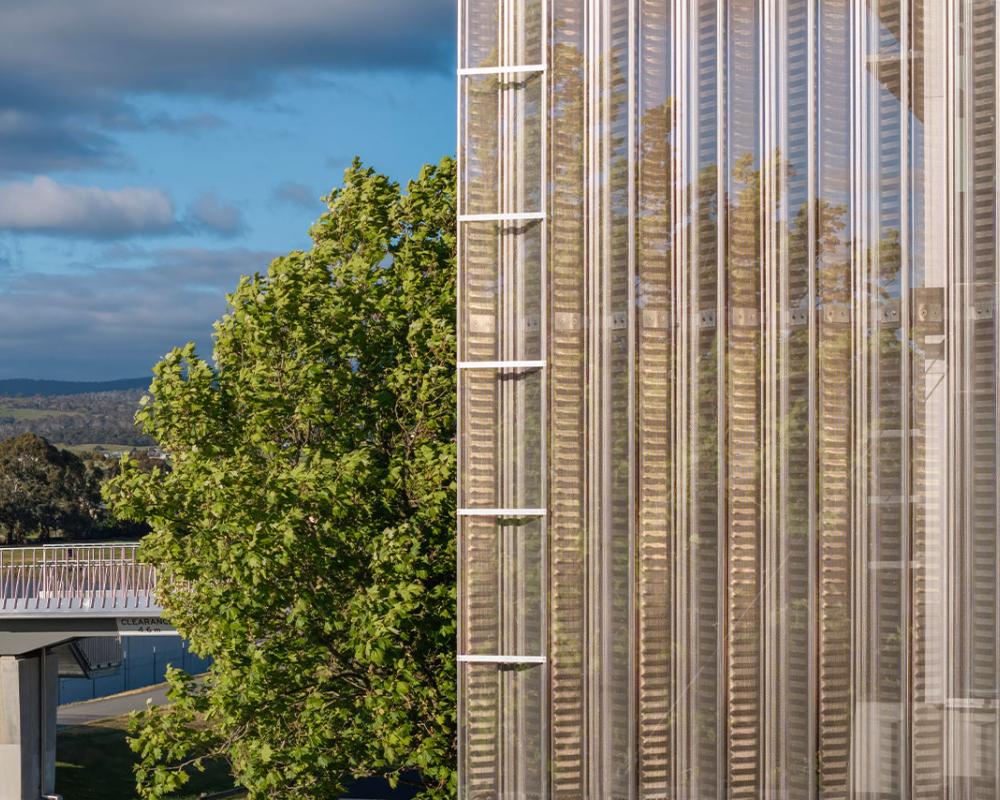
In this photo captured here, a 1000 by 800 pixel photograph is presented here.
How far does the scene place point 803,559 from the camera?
9359mm

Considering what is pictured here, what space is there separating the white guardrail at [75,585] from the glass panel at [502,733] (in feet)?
66.0

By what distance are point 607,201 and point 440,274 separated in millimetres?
6492

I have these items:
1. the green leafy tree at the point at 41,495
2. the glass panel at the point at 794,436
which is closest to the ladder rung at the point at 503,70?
the glass panel at the point at 794,436

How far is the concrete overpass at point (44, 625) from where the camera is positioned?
1132 inches

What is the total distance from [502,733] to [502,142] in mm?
4458

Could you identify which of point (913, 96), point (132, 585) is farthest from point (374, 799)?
point (913, 96)

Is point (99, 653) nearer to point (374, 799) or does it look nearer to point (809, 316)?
point (374, 799)

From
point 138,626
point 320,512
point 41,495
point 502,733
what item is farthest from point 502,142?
point 41,495

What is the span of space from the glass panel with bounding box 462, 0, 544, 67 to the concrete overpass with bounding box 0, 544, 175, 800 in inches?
772

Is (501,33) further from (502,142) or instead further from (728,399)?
(728,399)

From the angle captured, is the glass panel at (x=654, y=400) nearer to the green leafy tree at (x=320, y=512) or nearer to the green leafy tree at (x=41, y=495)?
the green leafy tree at (x=320, y=512)

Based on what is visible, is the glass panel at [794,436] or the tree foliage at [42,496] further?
the tree foliage at [42,496]

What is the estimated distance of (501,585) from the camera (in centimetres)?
967

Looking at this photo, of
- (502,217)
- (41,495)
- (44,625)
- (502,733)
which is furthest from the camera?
A: (41,495)
